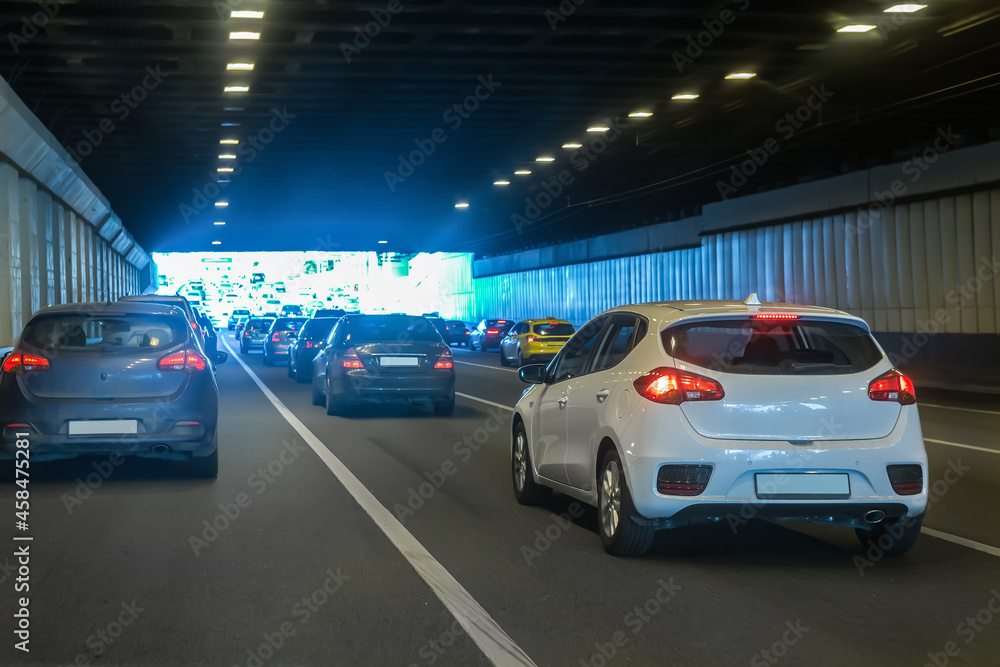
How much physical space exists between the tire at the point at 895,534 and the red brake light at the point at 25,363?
22.3 ft

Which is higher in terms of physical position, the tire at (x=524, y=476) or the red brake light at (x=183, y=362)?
the red brake light at (x=183, y=362)

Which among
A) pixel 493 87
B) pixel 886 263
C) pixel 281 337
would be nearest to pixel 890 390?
pixel 493 87

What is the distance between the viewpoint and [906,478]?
20.8 feet

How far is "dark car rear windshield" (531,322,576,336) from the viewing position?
34500 mm

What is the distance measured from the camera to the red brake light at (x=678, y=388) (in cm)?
633

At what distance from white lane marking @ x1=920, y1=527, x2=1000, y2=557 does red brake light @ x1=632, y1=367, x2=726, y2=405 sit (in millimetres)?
2058

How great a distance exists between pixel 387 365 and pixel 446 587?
10.3 metres

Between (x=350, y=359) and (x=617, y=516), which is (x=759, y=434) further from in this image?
(x=350, y=359)

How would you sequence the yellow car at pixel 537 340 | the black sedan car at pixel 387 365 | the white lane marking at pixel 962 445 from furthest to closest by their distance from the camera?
1. the yellow car at pixel 537 340
2. the black sedan car at pixel 387 365
3. the white lane marking at pixel 962 445

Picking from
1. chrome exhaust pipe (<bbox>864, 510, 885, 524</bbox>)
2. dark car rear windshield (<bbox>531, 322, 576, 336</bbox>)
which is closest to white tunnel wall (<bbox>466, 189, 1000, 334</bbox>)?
dark car rear windshield (<bbox>531, 322, 576, 336</bbox>)

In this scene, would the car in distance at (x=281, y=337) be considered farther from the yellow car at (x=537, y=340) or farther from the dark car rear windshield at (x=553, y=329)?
the dark car rear windshield at (x=553, y=329)

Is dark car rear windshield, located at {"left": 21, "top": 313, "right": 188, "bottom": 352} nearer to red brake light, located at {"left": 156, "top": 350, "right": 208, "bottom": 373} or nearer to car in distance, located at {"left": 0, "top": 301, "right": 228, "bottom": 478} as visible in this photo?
car in distance, located at {"left": 0, "top": 301, "right": 228, "bottom": 478}

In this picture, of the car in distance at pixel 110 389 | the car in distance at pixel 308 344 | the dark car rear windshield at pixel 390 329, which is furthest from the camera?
the car in distance at pixel 308 344

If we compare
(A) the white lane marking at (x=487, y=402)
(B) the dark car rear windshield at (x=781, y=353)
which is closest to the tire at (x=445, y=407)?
(A) the white lane marking at (x=487, y=402)
